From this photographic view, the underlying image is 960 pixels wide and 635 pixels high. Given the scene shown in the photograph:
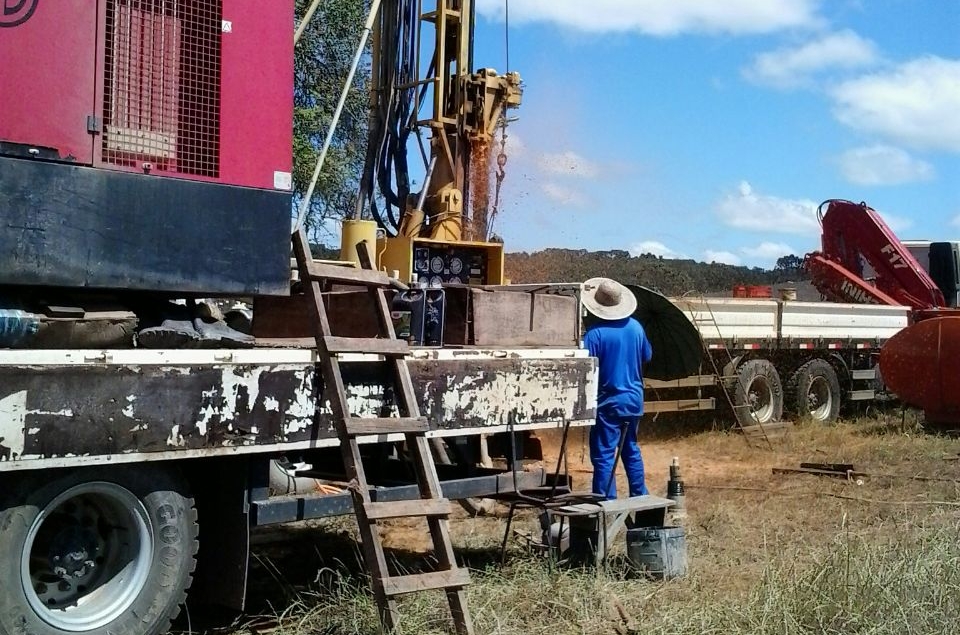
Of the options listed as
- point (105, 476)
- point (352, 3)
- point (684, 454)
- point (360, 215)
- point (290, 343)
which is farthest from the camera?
point (352, 3)

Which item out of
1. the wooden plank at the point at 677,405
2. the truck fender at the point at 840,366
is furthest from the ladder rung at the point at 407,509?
the truck fender at the point at 840,366

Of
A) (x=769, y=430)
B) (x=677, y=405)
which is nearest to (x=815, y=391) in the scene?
(x=769, y=430)

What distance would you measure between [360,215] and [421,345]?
13.8ft

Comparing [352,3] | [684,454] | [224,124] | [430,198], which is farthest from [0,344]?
[352,3]

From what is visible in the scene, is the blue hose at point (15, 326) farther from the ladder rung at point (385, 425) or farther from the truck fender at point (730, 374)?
the truck fender at point (730, 374)

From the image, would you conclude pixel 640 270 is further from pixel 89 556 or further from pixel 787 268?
pixel 89 556

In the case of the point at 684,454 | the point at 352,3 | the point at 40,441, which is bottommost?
the point at 684,454

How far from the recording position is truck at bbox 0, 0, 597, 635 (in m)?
3.99

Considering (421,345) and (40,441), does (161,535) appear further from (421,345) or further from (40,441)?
(421,345)

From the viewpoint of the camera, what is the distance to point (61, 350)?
13.1ft

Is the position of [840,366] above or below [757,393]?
above

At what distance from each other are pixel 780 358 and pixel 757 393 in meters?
0.92

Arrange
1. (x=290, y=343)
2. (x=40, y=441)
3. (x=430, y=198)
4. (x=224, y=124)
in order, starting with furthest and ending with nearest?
1. (x=430, y=198)
2. (x=290, y=343)
3. (x=224, y=124)
4. (x=40, y=441)

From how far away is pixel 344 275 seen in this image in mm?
4973
